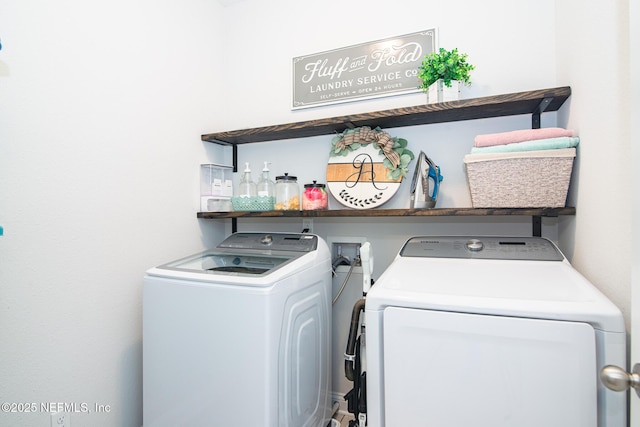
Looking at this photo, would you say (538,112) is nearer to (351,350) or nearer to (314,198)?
(314,198)

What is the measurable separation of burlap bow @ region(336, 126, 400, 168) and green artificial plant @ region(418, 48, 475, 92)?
36 centimetres

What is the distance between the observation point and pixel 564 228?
1.45 metres

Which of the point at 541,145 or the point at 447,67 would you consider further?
the point at 447,67

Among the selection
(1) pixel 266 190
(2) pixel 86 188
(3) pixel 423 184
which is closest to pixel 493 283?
(3) pixel 423 184

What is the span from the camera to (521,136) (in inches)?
51.8

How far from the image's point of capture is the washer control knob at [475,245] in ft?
4.53

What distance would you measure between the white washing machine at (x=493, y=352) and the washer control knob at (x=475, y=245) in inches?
12.0

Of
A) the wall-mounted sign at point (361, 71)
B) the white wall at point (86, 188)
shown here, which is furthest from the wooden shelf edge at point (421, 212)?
the wall-mounted sign at point (361, 71)

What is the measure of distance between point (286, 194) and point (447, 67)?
1.04 metres

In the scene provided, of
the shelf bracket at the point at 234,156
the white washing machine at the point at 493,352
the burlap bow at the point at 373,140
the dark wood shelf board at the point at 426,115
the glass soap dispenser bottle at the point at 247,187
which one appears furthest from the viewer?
the shelf bracket at the point at 234,156

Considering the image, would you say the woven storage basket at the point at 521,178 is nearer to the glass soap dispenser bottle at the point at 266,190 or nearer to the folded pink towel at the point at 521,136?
the folded pink towel at the point at 521,136

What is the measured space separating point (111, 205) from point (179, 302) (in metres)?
0.58

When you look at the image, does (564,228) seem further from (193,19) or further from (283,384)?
(193,19)

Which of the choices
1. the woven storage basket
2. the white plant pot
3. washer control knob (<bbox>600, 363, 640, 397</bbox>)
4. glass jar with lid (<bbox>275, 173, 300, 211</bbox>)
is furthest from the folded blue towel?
glass jar with lid (<bbox>275, 173, 300, 211</bbox>)
